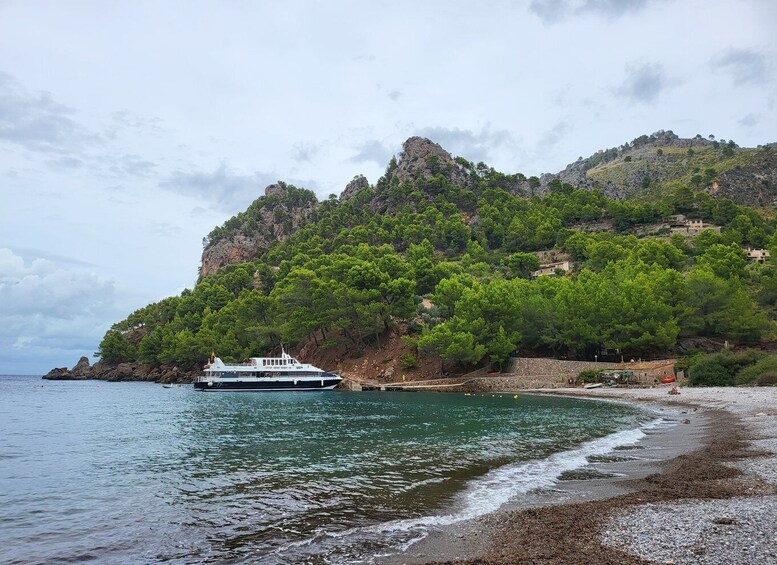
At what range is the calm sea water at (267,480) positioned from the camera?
10250mm

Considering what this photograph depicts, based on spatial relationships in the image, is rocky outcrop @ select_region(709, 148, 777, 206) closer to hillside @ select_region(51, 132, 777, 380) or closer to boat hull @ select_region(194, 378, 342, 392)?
hillside @ select_region(51, 132, 777, 380)

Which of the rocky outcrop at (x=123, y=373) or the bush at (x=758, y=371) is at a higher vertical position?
the rocky outcrop at (x=123, y=373)

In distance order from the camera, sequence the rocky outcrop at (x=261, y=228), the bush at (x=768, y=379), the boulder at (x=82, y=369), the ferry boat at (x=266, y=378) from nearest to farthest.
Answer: the bush at (x=768, y=379)
the ferry boat at (x=266, y=378)
the boulder at (x=82, y=369)
the rocky outcrop at (x=261, y=228)

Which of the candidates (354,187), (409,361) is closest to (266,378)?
(409,361)

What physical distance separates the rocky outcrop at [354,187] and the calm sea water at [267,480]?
153427mm

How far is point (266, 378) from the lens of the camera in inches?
2808

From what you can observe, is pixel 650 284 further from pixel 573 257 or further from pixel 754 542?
pixel 754 542

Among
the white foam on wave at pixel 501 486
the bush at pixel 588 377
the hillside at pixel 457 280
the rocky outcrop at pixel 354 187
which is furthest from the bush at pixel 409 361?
the rocky outcrop at pixel 354 187

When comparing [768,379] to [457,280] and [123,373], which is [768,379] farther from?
[123,373]

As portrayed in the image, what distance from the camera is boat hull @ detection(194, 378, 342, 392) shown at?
Answer: 69.6 meters

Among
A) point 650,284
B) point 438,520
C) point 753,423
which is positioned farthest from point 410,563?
point 650,284

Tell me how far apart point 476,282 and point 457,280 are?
551 centimetres

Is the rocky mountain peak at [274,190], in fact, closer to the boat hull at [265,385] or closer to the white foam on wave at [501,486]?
the boat hull at [265,385]

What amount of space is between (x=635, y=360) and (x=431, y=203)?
96.0 metres
